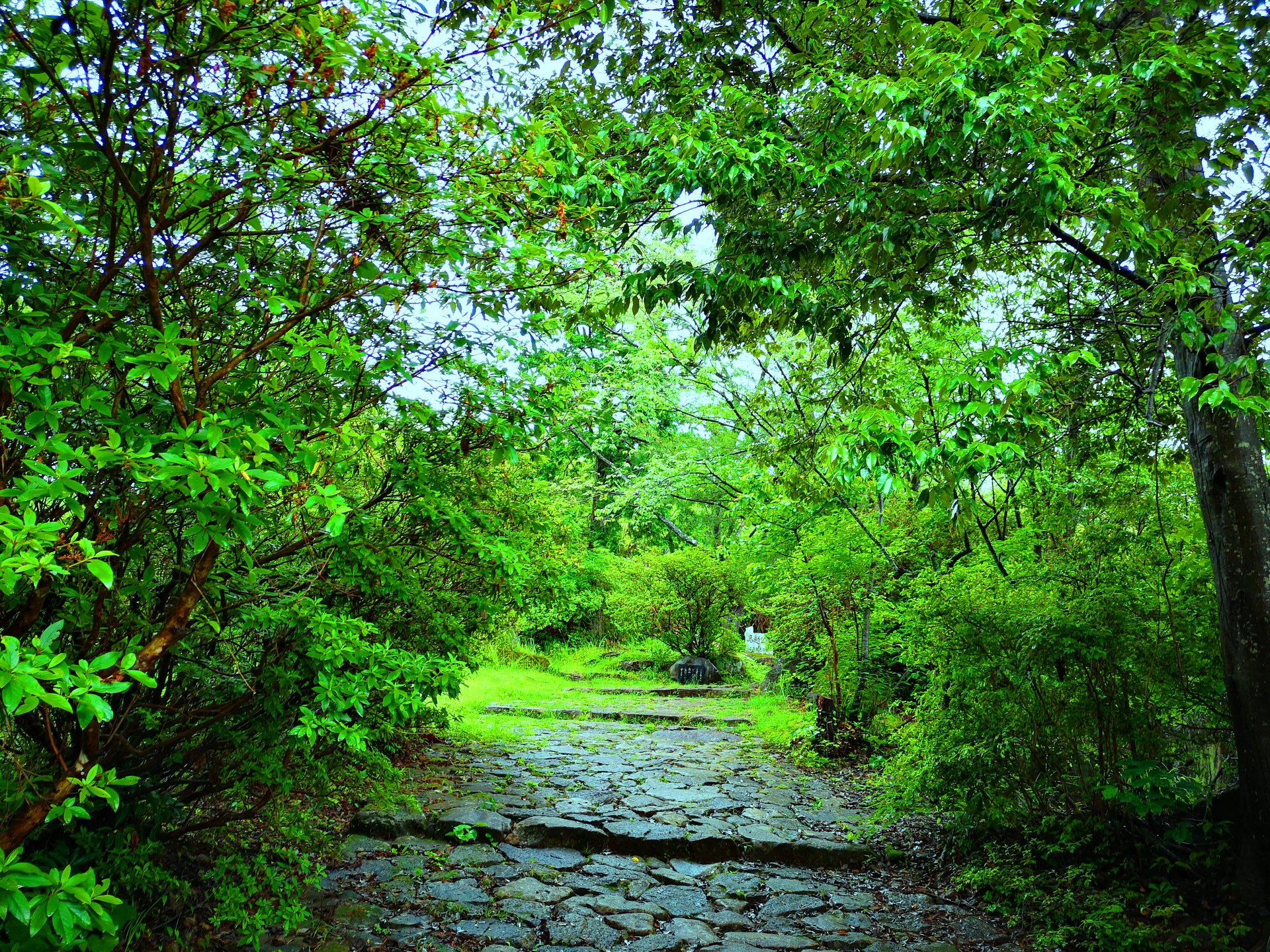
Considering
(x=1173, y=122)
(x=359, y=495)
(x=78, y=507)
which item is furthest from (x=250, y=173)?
(x=1173, y=122)

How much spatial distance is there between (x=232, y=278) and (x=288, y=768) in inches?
81.9

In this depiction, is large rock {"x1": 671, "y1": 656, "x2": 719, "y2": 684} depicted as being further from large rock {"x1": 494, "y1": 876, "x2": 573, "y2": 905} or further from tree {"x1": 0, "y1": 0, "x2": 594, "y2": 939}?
tree {"x1": 0, "y1": 0, "x2": 594, "y2": 939}

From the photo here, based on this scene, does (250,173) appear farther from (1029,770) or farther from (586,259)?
(1029,770)

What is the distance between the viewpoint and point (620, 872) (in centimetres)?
488

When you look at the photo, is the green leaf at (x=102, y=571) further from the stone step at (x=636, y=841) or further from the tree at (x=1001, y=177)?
the stone step at (x=636, y=841)

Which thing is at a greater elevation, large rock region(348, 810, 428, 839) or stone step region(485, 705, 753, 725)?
large rock region(348, 810, 428, 839)

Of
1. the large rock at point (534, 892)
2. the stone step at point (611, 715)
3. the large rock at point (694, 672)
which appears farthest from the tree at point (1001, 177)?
the large rock at point (694, 672)

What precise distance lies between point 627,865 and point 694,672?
10034mm

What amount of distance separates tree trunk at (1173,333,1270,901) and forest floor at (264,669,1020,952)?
1338 mm

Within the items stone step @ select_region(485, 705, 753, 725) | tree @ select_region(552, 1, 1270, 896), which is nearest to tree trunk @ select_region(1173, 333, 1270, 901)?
tree @ select_region(552, 1, 1270, 896)

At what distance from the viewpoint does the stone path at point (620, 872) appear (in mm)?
3895

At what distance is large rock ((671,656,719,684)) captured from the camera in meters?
14.8

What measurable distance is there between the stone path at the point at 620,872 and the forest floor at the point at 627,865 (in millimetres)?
13

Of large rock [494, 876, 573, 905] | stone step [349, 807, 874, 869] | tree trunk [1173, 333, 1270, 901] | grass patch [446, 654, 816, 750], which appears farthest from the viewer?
grass patch [446, 654, 816, 750]
